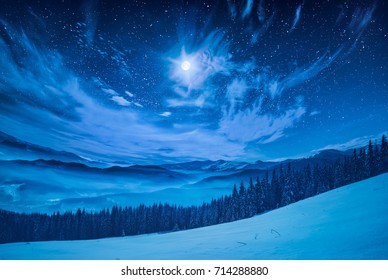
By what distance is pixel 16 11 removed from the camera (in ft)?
12.7

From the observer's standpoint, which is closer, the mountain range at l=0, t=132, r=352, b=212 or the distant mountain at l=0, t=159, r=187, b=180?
the mountain range at l=0, t=132, r=352, b=212

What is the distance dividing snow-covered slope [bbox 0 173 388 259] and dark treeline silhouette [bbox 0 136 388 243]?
1.53 feet

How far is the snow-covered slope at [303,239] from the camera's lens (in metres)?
2.67

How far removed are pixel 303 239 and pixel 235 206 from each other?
1926 mm

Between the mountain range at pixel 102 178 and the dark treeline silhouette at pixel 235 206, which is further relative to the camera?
the mountain range at pixel 102 178

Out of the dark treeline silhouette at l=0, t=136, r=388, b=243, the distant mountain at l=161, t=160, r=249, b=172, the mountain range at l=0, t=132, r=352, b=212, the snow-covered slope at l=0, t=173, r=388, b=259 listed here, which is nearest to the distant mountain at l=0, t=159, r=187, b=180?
the mountain range at l=0, t=132, r=352, b=212

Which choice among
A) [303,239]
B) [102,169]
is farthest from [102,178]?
[303,239]

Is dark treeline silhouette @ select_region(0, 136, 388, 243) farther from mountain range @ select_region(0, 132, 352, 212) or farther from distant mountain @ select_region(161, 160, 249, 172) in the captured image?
distant mountain @ select_region(161, 160, 249, 172)

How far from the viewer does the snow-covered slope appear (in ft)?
8.75

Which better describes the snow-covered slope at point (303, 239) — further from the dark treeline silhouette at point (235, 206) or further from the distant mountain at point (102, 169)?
the distant mountain at point (102, 169)

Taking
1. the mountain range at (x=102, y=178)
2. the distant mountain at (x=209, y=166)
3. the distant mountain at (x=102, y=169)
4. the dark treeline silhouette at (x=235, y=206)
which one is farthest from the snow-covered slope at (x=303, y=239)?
the distant mountain at (x=102, y=169)

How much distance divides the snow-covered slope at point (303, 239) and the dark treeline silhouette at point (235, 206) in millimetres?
Answer: 468

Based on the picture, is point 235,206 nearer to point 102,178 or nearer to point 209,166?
point 209,166
